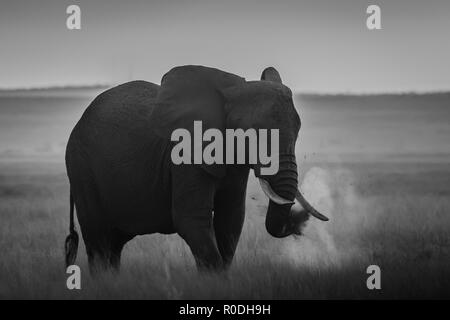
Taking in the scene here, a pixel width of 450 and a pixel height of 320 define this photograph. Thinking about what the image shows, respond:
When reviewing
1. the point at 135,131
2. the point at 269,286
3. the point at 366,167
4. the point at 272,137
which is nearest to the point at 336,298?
Result: the point at 269,286

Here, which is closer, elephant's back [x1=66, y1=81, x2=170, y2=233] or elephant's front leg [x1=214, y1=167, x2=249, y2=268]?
elephant's front leg [x1=214, y1=167, x2=249, y2=268]

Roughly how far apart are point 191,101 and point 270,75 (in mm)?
860

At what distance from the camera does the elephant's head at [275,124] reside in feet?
34.8

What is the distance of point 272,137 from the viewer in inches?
421

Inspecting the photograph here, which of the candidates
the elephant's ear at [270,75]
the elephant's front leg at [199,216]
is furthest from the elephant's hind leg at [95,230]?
the elephant's ear at [270,75]

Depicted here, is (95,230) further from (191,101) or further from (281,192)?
(281,192)

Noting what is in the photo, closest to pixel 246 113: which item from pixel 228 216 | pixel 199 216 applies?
pixel 199 216

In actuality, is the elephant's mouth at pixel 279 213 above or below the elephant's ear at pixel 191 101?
below

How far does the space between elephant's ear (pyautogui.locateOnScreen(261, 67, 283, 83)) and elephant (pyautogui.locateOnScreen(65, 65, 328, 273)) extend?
0.01 meters

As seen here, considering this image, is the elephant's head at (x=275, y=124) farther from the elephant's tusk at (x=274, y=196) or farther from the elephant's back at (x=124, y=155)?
the elephant's back at (x=124, y=155)

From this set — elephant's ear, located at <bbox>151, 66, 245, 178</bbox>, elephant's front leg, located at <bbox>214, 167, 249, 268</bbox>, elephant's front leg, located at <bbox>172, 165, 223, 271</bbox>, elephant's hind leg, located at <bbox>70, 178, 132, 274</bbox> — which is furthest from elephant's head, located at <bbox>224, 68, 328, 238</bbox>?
elephant's hind leg, located at <bbox>70, 178, 132, 274</bbox>

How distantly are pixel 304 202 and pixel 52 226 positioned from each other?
6889 millimetres

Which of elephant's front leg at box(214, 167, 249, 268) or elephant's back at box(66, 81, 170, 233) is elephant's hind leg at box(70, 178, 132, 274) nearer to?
elephant's back at box(66, 81, 170, 233)

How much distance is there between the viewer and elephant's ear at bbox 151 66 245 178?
11.2 m
